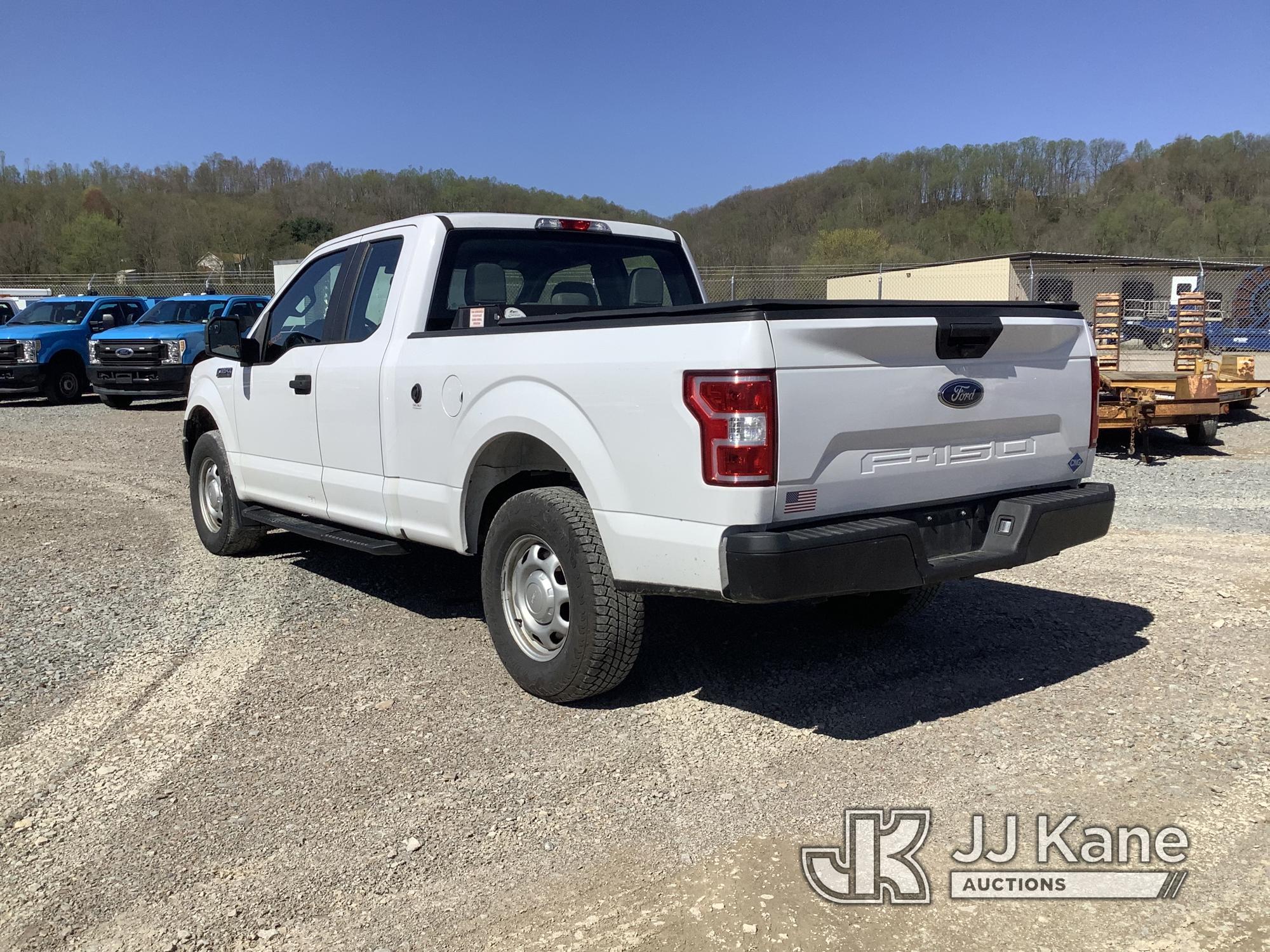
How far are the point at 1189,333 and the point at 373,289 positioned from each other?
1215 centimetres

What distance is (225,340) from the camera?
6.39m

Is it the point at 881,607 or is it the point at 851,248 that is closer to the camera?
the point at 881,607

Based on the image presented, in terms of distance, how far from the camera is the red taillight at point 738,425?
11.3 feet

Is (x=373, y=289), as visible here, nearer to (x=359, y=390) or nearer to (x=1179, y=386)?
(x=359, y=390)

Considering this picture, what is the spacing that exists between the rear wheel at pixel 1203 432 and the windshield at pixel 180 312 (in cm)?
1596

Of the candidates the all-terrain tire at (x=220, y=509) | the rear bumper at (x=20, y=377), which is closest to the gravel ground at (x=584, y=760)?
the all-terrain tire at (x=220, y=509)

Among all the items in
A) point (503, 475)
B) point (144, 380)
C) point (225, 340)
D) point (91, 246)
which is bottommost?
point (144, 380)

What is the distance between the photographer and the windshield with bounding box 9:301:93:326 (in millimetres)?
20031

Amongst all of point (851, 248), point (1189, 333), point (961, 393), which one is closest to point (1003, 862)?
point (961, 393)

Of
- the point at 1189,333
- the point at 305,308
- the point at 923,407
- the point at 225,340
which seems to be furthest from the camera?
the point at 1189,333

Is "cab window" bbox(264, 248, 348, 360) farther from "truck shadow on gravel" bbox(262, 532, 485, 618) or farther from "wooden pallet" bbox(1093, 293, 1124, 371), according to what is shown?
"wooden pallet" bbox(1093, 293, 1124, 371)

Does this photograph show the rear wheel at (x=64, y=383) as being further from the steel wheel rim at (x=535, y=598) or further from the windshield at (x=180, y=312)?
the steel wheel rim at (x=535, y=598)

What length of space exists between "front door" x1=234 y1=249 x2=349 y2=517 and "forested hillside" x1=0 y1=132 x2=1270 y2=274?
35039mm

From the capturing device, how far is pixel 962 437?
406 cm
